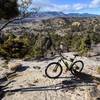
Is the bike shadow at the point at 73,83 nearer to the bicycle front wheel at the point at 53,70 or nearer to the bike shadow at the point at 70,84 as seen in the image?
the bike shadow at the point at 70,84

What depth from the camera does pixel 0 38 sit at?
2875cm

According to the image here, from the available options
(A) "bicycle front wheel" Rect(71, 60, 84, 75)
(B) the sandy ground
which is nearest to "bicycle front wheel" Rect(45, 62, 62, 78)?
(B) the sandy ground

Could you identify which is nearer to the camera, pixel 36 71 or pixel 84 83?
pixel 84 83

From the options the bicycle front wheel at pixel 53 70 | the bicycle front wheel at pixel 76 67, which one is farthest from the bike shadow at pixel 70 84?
the bicycle front wheel at pixel 53 70

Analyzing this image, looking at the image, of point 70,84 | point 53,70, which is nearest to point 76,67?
point 53,70

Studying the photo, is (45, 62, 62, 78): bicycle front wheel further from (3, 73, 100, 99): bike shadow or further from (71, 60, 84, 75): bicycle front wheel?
(71, 60, 84, 75): bicycle front wheel

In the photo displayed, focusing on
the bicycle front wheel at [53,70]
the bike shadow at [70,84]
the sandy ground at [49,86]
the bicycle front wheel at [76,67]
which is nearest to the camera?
the sandy ground at [49,86]

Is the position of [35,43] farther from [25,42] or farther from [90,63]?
[90,63]

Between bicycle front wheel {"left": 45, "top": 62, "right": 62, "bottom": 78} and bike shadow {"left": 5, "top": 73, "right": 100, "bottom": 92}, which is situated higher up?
bicycle front wheel {"left": 45, "top": 62, "right": 62, "bottom": 78}

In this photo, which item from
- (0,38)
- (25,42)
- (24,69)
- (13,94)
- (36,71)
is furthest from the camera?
(0,38)

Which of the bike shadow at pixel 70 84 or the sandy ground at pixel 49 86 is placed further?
the bike shadow at pixel 70 84

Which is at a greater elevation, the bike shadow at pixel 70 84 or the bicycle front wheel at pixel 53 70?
the bicycle front wheel at pixel 53 70

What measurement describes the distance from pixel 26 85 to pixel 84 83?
2712 millimetres

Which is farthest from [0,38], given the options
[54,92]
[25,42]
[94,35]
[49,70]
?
[54,92]
